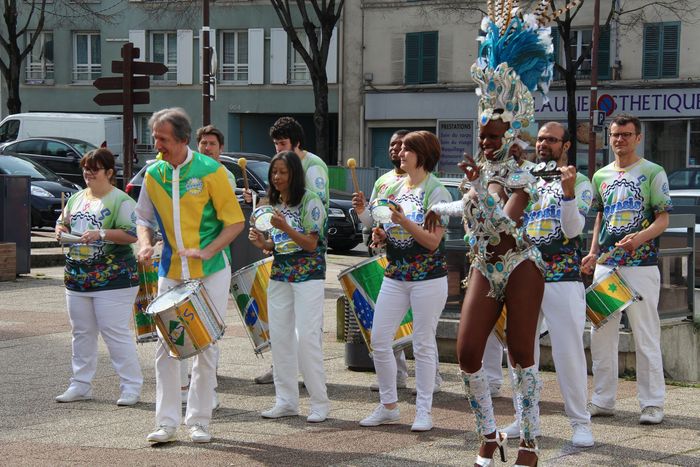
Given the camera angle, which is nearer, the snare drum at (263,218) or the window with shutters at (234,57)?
the snare drum at (263,218)

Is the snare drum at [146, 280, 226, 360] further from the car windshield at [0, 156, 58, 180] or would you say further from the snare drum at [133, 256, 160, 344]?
the car windshield at [0, 156, 58, 180]

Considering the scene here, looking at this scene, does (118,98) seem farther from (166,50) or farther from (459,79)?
(166,50)

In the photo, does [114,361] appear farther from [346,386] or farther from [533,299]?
[533,299]

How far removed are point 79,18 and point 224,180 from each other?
41.7 meters

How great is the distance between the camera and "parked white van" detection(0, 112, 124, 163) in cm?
3478

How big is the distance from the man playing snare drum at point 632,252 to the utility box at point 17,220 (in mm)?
→ 10657

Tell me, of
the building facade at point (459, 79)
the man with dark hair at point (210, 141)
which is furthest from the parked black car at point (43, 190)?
the building facade at point (459, 79)

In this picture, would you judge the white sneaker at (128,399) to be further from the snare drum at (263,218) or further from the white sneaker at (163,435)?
the snare drum at (263,218)

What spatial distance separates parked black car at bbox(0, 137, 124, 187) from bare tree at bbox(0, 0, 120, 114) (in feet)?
34.2

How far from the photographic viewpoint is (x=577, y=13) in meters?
39.1

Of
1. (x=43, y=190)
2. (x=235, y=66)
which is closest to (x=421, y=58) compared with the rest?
(x=235, y=66)

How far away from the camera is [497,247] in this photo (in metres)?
6.39

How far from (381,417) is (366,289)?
3.52 ft

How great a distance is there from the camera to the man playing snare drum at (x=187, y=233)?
7.46 metres
